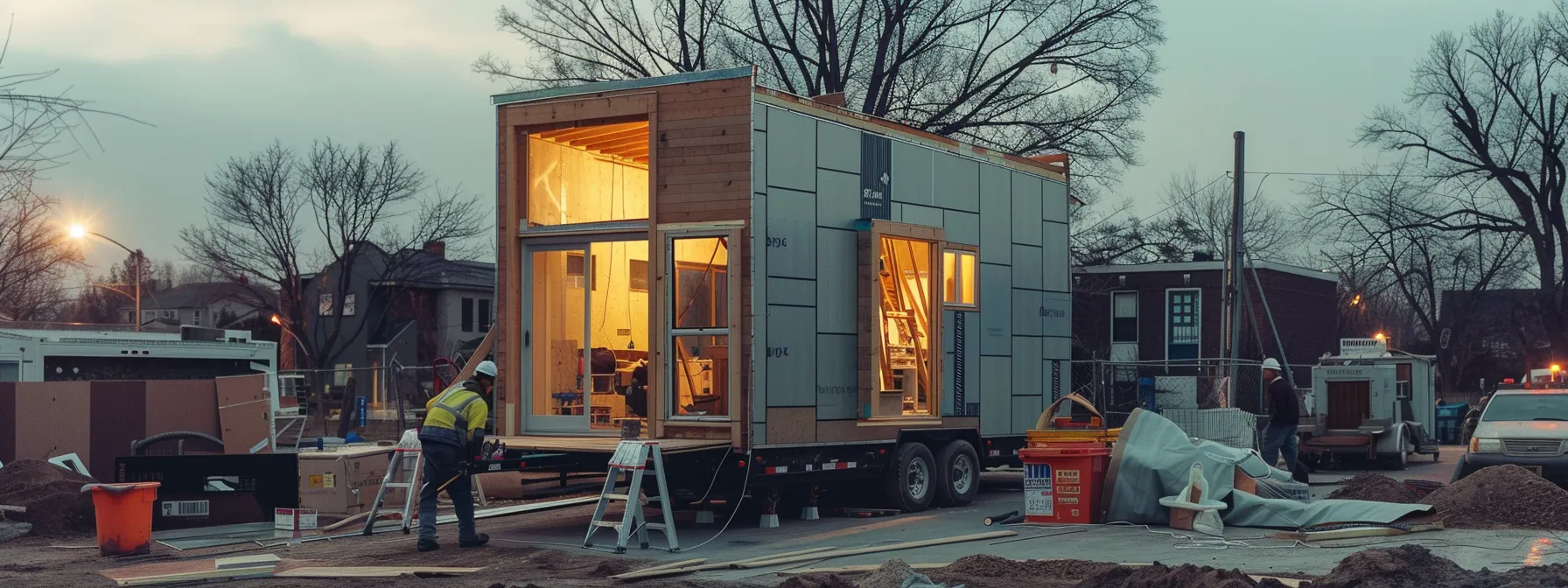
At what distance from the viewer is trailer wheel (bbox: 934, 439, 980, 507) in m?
15.8

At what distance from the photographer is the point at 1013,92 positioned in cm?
3262

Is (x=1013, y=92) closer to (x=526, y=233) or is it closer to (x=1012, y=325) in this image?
(x=1012, y=325)

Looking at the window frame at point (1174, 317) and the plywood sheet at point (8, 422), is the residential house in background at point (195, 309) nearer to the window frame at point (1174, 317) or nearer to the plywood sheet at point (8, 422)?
the window frame at point (1174, 317)

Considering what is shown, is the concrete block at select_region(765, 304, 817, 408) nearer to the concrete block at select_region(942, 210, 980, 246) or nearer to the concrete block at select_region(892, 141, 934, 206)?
the concrete block at select_region(892, 141, 934, 206)

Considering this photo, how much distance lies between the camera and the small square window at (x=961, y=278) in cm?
1602

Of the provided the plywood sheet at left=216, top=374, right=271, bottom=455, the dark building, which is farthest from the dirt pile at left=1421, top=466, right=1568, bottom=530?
the dark building

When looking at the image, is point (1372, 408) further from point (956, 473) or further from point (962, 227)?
point (962, 227)

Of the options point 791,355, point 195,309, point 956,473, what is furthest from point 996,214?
point 195,309

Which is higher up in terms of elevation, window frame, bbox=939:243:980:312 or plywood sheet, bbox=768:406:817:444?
window frame, bbox=939:243:980:312

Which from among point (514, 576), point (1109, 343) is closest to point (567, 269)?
point (514, 576)

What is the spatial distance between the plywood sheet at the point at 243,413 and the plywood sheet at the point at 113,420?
1095 mm

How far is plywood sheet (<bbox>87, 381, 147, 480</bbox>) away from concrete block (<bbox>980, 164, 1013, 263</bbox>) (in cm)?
1079

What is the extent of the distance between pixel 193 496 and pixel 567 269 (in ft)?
13.9

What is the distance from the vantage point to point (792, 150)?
45.2 feet
